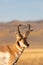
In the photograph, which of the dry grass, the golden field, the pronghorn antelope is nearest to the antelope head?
the pronghorn antelope

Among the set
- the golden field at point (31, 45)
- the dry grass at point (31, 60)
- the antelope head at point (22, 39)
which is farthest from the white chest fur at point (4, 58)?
the dry grass at point (31, 60)

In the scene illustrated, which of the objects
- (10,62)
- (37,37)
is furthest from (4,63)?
(37,37)

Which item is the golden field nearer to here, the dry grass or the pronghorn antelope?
the dry grass

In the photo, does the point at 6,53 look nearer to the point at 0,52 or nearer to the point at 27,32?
the point at 0,52

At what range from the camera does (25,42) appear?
1470 centimetres

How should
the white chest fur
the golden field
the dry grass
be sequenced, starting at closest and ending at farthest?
the white chest fur
the dry grass
the golden field

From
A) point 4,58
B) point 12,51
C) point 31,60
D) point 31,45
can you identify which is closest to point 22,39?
point 12,51

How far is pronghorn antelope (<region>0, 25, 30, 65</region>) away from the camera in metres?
14.3

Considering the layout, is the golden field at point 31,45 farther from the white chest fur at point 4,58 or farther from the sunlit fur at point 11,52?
the white chest fur at point 4,58

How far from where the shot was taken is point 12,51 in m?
14.4

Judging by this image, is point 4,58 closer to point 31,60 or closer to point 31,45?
point 31,60

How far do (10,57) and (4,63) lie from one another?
1.16 feet

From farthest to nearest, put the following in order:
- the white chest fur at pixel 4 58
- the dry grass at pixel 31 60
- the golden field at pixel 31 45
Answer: the golden field at pixel 31 45
the dry grass at pixel 31 60
the white chest fur at pixel 4 58

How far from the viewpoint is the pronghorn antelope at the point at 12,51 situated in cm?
1426
